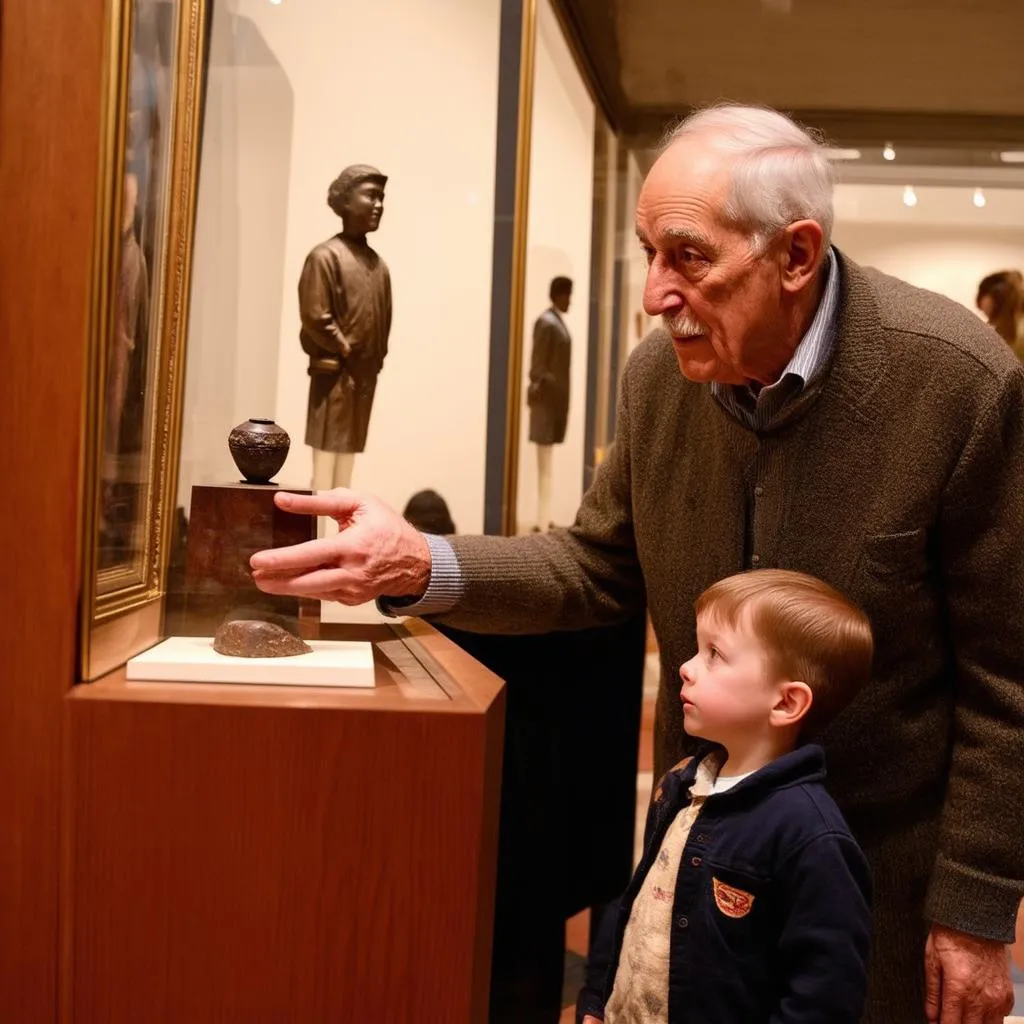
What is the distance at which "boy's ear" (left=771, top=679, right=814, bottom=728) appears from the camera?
4.61 ft

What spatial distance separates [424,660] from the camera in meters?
1.59

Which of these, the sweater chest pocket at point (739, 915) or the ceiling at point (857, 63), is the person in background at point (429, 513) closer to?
the ceiling at point (857, 63)

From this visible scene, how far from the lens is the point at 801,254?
1.60m

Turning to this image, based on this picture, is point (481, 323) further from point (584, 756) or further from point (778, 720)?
point (778, 720)

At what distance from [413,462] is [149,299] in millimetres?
1718

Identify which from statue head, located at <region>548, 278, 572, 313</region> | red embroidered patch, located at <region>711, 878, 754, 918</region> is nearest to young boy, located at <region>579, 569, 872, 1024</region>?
red embroidered patch, located at <region>711, 878, 754, 918</region>

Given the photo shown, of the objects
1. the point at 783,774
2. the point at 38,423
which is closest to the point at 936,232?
the point at 783,774

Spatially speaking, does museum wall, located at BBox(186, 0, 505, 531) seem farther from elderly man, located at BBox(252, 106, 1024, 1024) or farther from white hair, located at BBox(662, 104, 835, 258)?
white hair, located at BBox(662, 104, 835, 258)

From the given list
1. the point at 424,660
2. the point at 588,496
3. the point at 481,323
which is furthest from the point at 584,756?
the point at 481,323

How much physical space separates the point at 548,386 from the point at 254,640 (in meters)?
2.79

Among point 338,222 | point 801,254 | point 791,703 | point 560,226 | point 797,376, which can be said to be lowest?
point 791,703

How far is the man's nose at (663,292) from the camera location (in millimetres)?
1583

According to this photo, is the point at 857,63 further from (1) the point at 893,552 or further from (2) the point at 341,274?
(1) the point at 893,552

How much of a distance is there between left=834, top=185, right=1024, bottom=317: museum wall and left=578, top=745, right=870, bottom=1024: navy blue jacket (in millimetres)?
2093
